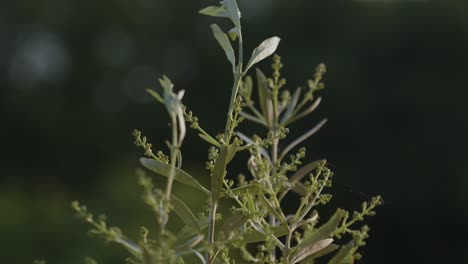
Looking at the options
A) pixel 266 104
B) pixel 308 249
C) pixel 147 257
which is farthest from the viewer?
pixel 266 104

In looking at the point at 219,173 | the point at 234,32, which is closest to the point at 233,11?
the point at 234,32

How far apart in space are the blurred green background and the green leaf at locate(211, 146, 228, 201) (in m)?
5.62

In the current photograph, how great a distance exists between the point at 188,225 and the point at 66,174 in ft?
35.2

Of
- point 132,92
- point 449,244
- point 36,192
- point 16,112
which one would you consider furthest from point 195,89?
point 36,192

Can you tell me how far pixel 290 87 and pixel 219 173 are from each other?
9.71m

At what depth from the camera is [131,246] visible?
546 mm

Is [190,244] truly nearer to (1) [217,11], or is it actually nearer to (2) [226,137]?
(2) [226,137]

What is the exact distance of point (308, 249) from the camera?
2.08 ft

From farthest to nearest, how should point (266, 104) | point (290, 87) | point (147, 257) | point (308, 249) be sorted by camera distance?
point (290, 87) → point (266, 104) → point (308, 249) → point (147, 257)

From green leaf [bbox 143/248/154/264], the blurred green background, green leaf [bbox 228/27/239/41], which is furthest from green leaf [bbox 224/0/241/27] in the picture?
the blurred green background

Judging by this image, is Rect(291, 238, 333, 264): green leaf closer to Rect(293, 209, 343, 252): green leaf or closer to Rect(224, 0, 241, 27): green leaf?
Rect(293, 209, 343, 252): green leaf

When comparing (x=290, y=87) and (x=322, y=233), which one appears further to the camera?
(x=290, y=87)

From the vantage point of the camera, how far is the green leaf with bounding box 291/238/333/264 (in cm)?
63

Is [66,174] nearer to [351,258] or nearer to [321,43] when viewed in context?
[321,43]
